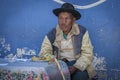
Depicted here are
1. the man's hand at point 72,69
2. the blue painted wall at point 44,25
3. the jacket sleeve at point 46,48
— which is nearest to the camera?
the man's hand at point 72,69

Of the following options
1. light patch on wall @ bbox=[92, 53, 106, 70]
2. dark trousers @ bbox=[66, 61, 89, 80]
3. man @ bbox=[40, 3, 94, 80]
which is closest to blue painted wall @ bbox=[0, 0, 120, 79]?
light patch on wall @ bbox=[92, 53, 106, 70]

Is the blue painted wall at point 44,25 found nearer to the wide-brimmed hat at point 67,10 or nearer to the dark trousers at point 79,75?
the wide-brimmed hat at point 67,10

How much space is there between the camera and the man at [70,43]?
4.79 meters

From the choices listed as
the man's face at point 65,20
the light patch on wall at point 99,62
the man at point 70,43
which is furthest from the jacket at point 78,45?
the light patch on wall at point 99,62

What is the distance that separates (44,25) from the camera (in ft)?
19.1

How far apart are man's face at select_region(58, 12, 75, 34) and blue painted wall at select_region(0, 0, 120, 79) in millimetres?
849

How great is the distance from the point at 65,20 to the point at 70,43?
0.35 m

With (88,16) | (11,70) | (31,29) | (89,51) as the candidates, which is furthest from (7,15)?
(11,70)

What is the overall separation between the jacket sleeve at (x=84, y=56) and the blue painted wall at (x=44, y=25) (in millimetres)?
795

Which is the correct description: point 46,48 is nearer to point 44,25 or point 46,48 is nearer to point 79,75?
point 79,75

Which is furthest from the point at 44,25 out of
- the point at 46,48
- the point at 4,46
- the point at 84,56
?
the point at 84,56

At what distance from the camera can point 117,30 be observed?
5570mm

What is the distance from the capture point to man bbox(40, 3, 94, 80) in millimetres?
4793

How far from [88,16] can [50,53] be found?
3.62 feet
